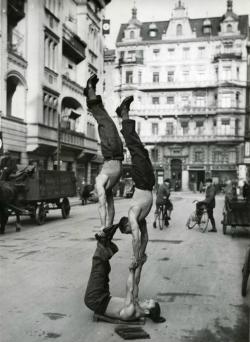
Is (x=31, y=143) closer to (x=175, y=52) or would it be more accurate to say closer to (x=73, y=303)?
(x=73, y=303)

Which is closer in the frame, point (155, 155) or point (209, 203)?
point (209, 203)

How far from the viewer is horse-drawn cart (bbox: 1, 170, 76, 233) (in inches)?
578

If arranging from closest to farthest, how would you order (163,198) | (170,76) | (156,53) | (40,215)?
(40,215) < (163,198) < (170,76) < (156,53)

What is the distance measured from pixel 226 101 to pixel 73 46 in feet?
107

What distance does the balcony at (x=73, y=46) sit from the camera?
34.2 metres

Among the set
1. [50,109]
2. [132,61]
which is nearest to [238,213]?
[50,109]

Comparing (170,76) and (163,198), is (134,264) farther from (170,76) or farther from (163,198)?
(170,76)

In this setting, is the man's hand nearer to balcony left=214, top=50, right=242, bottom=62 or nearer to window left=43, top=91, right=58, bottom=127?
window left=43, top=91, right=58, bottom=127

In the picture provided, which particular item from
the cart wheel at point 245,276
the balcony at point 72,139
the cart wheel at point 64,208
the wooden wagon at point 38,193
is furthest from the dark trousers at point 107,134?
the balcony at point 72,139

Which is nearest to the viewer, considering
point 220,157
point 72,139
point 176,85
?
point 72,139

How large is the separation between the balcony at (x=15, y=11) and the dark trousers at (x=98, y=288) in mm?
23110

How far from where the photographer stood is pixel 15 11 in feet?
87.1

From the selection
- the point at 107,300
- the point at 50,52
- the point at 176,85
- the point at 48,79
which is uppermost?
the point at 176,85

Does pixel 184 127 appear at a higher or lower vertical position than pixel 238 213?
higher
